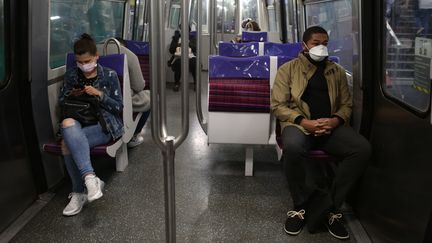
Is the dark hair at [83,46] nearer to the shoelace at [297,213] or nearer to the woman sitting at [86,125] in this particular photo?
the woman sitting at [86,125]

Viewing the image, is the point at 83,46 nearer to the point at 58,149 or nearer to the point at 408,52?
the point at 58,149

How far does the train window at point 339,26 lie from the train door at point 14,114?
7.54ft

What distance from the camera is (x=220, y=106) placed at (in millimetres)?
3256

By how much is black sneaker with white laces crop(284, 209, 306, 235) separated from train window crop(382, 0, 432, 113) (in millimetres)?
951

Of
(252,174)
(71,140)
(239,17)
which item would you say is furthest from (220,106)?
(239,17)

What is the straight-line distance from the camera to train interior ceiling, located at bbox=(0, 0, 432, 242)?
1.91 m

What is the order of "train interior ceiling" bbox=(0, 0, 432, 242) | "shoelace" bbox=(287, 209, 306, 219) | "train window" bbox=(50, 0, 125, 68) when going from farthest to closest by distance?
"train window" bbox=(50, 0, 125, 68) < "shoelace" bbox=(287, 209, 306, 219) < "train interior ceiling" bbox=(0, 0, 432, 242)

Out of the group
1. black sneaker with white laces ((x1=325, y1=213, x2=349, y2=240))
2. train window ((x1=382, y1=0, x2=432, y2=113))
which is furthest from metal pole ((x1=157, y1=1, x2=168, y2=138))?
black sneaker with white laces ((x1=325, y1=213, x2=349, y2=240))

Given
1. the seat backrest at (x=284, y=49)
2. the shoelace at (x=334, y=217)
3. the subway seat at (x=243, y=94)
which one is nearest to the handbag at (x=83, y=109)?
the subway seat at (x=243, y=94)

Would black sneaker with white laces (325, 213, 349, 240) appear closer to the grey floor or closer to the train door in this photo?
the grey floor

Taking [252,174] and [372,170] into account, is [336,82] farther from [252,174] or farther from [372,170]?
[252,174]

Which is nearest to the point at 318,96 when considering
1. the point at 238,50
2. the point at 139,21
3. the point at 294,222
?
the point at 294,222

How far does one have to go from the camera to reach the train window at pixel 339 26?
10.8ft

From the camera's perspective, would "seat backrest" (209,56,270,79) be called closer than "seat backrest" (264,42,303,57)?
Yes
